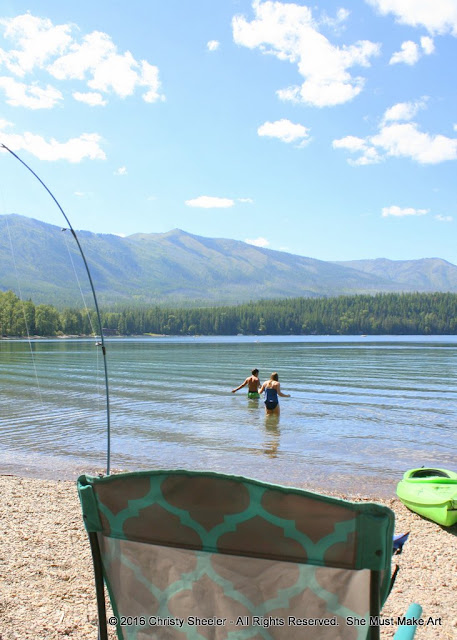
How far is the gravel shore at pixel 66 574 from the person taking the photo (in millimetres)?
4285

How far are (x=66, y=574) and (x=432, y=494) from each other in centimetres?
546

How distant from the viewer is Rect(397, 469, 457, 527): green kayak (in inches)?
305

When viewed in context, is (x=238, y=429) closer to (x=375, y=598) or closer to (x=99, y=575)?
(x=99, y=575)

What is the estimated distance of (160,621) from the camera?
2322mm

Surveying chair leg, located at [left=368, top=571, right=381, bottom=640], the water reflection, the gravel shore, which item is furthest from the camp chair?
the water reflection

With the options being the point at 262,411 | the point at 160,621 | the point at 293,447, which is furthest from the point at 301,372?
the point at 160,621

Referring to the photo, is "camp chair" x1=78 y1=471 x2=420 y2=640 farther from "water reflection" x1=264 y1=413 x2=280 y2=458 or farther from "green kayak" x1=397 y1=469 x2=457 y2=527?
"water reflection" x1=264 y1=413 x2=280 y2=458

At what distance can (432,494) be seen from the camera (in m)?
8.25

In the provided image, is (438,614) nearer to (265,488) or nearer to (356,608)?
(356,608)

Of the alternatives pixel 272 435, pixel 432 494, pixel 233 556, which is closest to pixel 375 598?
pixel 233 556

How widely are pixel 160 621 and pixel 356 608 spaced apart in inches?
33.7

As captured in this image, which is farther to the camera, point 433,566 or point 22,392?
point 22,392

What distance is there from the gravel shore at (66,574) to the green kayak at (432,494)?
5.7 inches

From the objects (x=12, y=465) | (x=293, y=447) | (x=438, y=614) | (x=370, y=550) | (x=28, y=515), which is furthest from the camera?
(x=293, y=447)
